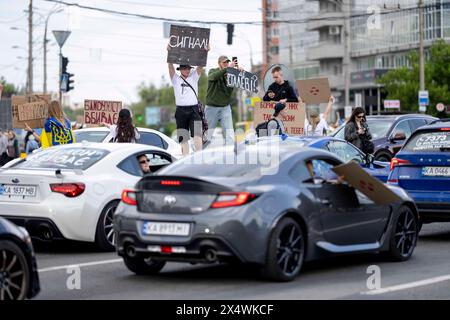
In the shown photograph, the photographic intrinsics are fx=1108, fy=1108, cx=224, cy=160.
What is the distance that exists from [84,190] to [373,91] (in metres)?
94.5

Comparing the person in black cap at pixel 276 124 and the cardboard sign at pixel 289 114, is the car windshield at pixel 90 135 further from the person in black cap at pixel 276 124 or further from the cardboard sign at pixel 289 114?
the person in black cap at pixel 276 124

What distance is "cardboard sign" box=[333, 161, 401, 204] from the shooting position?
11.7 m

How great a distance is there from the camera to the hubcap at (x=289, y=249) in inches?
419

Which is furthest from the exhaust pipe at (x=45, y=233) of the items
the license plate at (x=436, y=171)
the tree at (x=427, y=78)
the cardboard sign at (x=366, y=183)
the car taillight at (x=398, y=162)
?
the tree at (x=427, y=78)

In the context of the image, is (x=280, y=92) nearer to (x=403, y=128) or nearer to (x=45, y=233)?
(x=403, y=128)

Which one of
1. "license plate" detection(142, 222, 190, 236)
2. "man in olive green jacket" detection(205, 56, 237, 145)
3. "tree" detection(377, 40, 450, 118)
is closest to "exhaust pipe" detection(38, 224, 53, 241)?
"license plate" detection(142, 222, 190, 236)

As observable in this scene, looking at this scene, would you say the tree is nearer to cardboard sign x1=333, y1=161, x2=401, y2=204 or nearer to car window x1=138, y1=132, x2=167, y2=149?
car window x1=138, y1=132, x2=167, y2=149

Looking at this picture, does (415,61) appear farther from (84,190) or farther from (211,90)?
(84,190)

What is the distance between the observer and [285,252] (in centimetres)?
1068

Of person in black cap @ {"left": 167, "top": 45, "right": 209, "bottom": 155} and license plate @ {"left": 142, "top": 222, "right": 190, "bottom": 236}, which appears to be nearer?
license plate @ {"left": 142, "top": 222, "right": 190, "bottom": 236}

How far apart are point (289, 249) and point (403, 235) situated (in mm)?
2492

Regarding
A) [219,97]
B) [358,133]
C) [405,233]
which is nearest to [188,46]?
[219,97]

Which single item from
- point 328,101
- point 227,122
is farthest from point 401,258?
point 328,101

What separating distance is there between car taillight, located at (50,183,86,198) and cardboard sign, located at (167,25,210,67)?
20.7 ft
